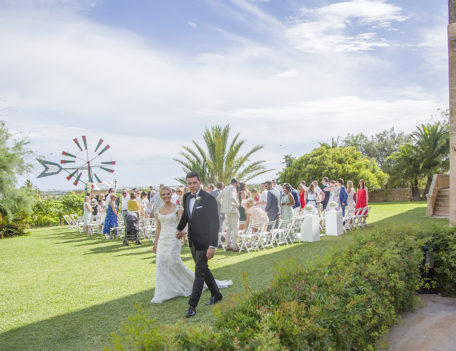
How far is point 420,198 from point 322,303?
39290 millimetres

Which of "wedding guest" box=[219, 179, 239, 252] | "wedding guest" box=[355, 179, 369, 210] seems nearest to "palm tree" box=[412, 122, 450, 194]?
"wedding guest" box=[355, 179, 369, 210]

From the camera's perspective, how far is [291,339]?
266 centimetres

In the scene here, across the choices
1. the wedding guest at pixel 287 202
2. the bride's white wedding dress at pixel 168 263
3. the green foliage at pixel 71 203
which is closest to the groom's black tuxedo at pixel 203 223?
the bride's white wedding dress at pixel 168 263

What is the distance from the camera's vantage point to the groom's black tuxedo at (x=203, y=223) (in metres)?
5.46

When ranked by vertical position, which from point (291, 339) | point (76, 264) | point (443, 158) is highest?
point (443, 158)

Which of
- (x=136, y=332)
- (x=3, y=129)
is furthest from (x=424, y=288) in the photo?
(x=3, y=129)

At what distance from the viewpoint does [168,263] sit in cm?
662

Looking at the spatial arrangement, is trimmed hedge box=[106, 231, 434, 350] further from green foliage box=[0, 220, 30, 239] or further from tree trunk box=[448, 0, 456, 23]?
green foliage box=[0, 220, 30, 239]

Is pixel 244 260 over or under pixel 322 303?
under

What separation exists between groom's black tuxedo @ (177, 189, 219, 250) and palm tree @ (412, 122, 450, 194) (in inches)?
1380

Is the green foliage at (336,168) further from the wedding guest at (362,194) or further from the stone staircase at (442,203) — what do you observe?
the wedding guest at (362,194)

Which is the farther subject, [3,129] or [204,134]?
[204,134]

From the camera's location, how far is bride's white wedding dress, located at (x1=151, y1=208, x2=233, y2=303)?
6504 mm

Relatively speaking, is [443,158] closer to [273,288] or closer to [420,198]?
[420,198]
